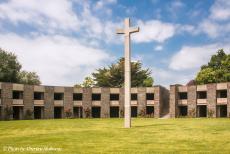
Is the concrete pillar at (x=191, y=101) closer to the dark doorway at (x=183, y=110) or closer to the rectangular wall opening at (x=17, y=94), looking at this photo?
the dark doorway at (x=183, y=110)

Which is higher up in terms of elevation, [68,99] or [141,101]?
[68,99]

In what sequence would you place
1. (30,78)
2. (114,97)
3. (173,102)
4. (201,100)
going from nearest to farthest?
(201,100) → (173,102) → (114,97) → (30,78)

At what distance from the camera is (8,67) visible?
69.2m

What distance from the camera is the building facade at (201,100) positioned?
186ft

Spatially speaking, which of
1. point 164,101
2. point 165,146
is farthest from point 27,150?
point 164,101

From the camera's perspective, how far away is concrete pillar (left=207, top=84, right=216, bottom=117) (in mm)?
57031

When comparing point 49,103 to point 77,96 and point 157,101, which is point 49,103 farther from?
point 157,101

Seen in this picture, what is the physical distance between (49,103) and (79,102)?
5.80m

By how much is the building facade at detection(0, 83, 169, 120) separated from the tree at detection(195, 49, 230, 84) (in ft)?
30.0

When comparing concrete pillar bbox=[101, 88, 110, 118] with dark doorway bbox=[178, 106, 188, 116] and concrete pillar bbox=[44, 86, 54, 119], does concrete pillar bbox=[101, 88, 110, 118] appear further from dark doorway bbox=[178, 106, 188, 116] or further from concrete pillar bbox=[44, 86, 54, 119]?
dark doorway bbox=[178, 106, 188, 116]

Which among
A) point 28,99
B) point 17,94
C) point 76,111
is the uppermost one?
point 17,94

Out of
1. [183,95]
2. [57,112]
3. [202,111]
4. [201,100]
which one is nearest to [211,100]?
[201,100]

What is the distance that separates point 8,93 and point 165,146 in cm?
4246

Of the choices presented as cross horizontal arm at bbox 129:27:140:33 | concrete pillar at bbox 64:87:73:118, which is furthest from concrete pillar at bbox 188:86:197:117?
cross horizontal arm at bbox 129:27:140:33
